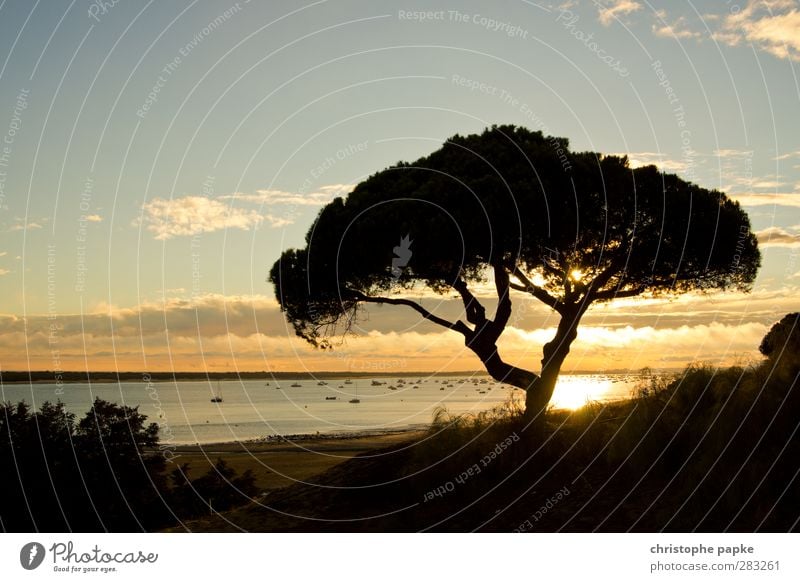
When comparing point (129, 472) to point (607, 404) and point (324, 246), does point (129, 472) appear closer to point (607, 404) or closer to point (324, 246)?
point (324, 246)

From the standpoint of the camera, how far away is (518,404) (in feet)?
80.6

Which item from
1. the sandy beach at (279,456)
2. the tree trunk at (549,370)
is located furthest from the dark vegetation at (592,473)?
the sandy beach at (279,456)

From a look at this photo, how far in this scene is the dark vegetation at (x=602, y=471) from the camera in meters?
15.4

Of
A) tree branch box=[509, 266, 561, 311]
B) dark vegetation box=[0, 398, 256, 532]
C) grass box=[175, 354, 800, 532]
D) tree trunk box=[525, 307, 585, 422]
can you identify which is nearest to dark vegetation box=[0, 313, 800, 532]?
grass box=[175, 354, 800, 532]

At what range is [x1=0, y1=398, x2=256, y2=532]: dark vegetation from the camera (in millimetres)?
27969

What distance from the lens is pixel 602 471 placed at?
18.7 m

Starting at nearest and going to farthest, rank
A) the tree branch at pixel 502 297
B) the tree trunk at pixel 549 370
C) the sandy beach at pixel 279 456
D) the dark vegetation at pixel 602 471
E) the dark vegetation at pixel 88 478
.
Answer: the dark vegetation at pixel 602 471 < the tree trunk at pixel 549 370 < the tree branch at pixel 502 297 < the dark vegetation at pixel 88 478 < the sandy beach at pixel 279 456

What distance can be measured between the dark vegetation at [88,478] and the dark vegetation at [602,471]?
9.36m

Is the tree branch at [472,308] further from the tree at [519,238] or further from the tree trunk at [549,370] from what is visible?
the tree trunk at [549,370]

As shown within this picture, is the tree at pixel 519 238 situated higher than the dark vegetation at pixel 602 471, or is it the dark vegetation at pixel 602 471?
the tree at pixel 519 238

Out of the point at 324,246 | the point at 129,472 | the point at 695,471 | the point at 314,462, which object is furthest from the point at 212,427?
the point at 695,471

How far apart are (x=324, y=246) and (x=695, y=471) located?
12677 millimetres

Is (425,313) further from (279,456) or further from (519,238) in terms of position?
(279,456)

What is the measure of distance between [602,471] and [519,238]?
22.1 ft
